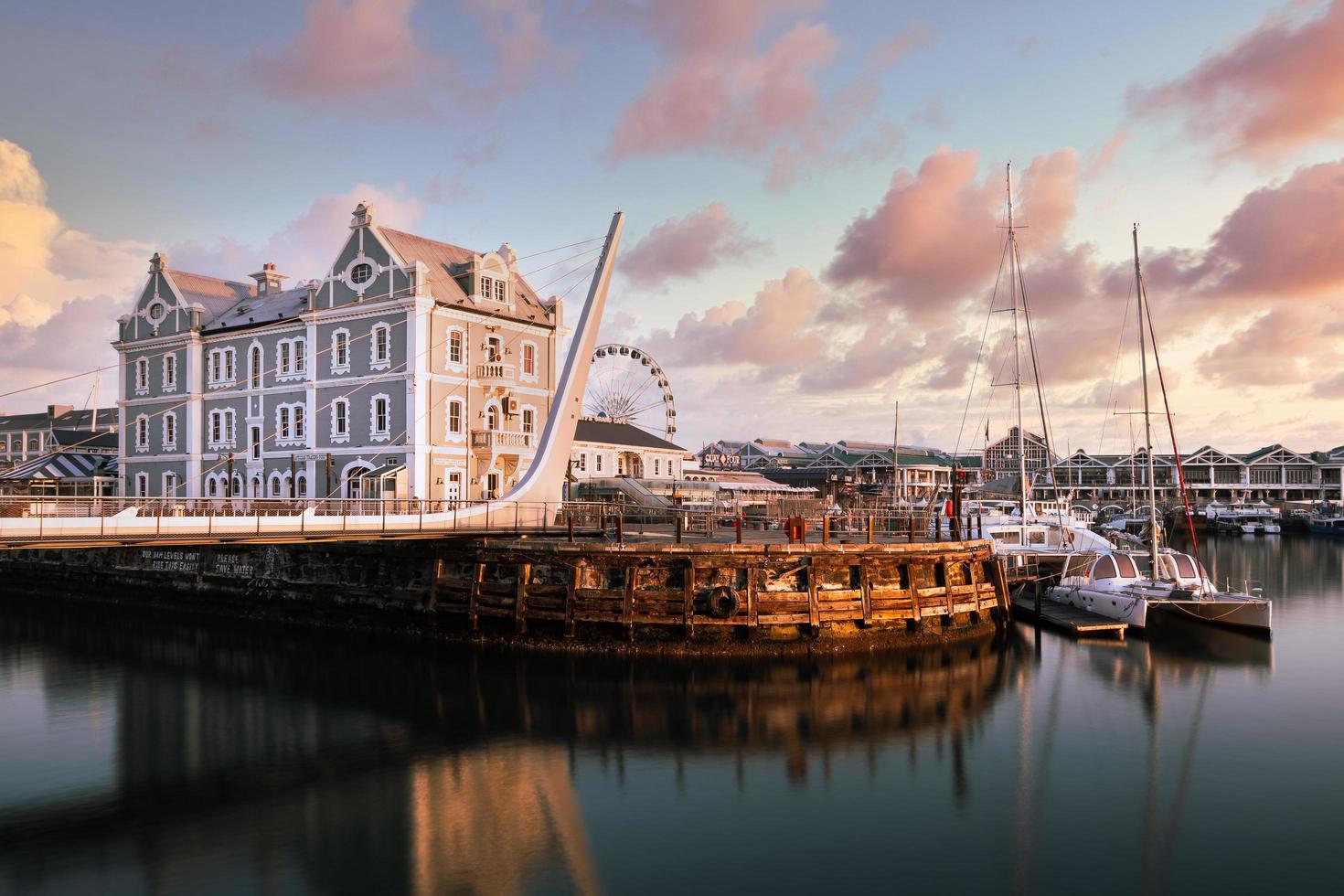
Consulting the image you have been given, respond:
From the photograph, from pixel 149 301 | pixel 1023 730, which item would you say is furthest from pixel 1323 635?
pixel 149 301

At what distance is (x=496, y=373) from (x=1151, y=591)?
31.8m

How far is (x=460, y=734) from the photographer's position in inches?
907

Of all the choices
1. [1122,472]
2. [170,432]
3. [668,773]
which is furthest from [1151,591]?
[1122,472]

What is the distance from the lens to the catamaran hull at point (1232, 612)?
36188 mm

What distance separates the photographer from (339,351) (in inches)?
1806

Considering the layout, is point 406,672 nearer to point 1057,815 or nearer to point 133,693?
point 133,693

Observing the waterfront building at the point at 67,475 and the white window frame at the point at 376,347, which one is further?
the waterfront building at the point at 67,475

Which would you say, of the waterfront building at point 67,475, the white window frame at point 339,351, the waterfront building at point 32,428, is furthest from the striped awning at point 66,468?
the waterfront building at point 32,428

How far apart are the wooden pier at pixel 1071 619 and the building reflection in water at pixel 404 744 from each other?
18.9 feet

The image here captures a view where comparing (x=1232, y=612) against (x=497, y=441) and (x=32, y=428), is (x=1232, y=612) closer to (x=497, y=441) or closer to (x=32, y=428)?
(x=497, y=441)

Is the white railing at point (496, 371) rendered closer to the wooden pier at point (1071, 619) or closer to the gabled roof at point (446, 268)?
the gabled roof at point (446, 268)

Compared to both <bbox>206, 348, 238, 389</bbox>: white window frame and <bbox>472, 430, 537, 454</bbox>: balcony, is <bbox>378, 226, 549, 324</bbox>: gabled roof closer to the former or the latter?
<bbox>472, 430, 537, 454</bbox>: balcony

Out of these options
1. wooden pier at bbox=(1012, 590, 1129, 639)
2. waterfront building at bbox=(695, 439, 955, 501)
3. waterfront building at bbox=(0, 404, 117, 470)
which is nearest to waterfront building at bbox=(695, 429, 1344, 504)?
waterfront building at bbox=(695, 439, 955, 501)

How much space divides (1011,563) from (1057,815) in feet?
90.0
